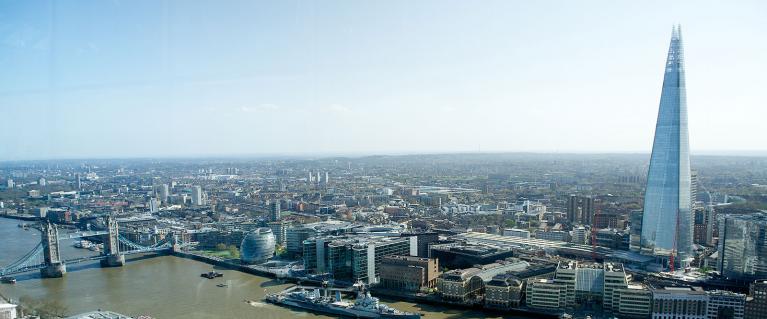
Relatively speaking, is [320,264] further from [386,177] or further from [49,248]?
[386,177]

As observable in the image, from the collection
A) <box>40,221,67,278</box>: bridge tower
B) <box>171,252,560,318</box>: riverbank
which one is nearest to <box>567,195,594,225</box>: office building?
<box>171,252,560,318</box>: riverbank

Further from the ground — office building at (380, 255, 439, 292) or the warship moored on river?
office building at (380, 255, 439, 292)

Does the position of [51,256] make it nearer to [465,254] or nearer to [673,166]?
[465,254]

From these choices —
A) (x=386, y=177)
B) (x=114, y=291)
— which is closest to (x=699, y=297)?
(x=114, y=291)

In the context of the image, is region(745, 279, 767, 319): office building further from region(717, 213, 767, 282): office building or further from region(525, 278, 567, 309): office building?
region(525, 278, 567, 309): office building

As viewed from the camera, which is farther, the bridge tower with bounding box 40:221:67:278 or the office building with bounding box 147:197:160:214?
the office building with bounding box 147:197:160:214

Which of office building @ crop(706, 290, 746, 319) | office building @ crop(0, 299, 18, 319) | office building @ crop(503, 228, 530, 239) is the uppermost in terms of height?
office building @ crop(0, 299, 18, 319)

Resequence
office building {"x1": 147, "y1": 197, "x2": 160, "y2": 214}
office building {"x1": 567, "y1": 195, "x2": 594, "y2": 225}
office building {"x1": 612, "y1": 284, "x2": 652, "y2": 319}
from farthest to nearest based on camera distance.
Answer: office building {"x1": 147, "y1": 197, "x2": 160, "y2": 214} < office building {"x1": 567, "y1": 195, "x2": 594, "y2": 225} < office building {"x1": 612, "y1": 284, "x2": 652, "y2": 319}

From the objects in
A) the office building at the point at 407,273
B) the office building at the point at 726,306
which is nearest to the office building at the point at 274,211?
the office building at the point at 407,273
